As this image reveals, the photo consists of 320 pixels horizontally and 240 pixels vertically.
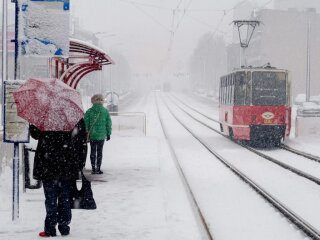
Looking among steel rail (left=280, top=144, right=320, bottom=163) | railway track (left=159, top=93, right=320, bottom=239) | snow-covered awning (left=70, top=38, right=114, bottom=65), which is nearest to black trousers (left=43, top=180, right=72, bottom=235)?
railway track (left=159, top=93, right=320, bottom=239)

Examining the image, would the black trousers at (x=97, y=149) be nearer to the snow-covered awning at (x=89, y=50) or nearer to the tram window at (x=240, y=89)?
the snow-covered awning at (x=89, y=50)

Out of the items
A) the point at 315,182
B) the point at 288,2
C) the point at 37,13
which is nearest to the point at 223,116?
the point at 315,182

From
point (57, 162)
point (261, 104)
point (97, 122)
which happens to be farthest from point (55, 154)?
point (261, 104)

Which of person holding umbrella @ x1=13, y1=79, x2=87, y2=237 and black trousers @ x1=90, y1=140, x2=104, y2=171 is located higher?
person holding umbrella @ x1=13, y1=79, x2=87, y2=237

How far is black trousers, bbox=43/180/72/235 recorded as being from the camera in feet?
22.1

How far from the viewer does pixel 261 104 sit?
20.2 m

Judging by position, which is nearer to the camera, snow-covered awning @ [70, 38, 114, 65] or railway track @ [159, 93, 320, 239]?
railway track @ [159, 93, 320, 239]

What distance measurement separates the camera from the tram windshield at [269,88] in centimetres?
2025

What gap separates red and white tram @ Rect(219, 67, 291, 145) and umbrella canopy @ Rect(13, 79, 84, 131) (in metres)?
13.9

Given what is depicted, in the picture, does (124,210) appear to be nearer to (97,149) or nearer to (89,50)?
(97,149)

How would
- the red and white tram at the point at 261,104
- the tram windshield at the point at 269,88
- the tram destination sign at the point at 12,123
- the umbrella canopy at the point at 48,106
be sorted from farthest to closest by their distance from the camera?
1. the tram windshield at the point at 269,88
2. the red and white tram at the point at 261,104
3. the tram destination sign at the point at 12,123
4. the umbrella canopy at the point at 48,106

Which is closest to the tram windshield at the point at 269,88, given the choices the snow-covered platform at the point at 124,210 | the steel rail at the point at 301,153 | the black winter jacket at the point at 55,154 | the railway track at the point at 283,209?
the steel rail at the point at 301,153

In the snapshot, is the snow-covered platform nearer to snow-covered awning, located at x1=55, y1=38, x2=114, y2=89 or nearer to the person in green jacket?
the person in green jacket

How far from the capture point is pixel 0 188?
10.6 m
